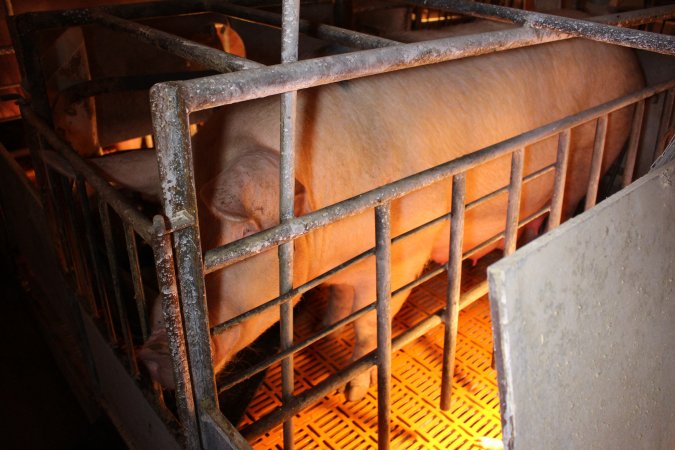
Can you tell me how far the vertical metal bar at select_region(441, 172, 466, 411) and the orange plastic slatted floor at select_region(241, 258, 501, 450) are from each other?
0.14m

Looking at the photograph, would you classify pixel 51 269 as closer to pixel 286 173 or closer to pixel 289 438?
pixel 289 438

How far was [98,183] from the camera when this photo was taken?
1812 millimetres

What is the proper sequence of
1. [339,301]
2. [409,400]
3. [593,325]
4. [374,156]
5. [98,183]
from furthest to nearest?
[339,301] → [409,400] → [374,156] → [98,183] → [593,325]

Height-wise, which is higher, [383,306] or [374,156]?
[374,156]

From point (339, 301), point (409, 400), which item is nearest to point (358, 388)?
point (409, 400)

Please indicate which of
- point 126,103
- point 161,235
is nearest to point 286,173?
point 161,235

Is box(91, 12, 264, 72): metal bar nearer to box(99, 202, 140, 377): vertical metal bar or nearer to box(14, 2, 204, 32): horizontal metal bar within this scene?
box(14, 2, 204, 32): horizontal metal bar

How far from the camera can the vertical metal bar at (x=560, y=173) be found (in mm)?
2525

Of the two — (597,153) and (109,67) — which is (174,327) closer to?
(597,153)

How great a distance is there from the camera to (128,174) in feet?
7.63

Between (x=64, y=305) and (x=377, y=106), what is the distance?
185cm

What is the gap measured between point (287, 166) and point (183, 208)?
33 cm

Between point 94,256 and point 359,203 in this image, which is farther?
point 94,256

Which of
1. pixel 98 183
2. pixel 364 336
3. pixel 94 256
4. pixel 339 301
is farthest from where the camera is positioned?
pixel 339 301
